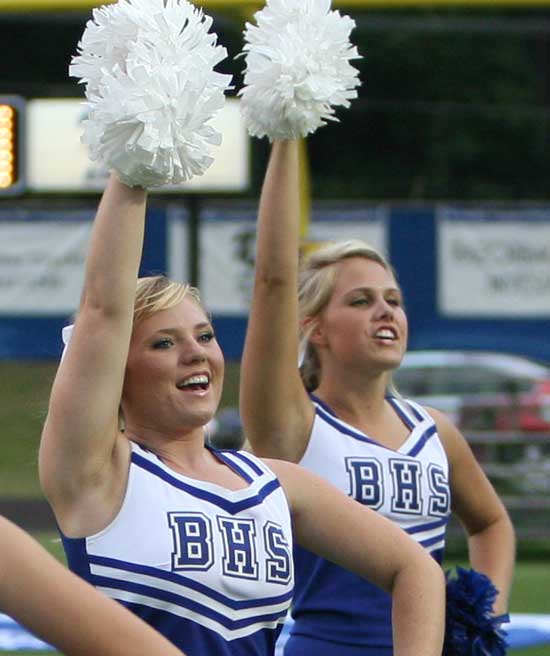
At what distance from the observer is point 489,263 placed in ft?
39.2

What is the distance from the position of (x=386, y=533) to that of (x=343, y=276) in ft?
3.23

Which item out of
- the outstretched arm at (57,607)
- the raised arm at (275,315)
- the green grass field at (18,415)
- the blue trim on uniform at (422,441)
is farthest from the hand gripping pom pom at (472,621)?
the green grass field at (18,415)

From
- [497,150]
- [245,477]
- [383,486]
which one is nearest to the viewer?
[245,477]

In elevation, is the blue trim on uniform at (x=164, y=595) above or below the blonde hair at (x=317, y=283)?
below

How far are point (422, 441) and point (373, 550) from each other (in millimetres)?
810

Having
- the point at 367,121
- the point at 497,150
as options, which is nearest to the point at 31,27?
the point at 367,121

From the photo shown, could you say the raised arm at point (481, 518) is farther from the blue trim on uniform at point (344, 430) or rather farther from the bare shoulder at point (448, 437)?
the blue trim on uniform at point (344, 430)

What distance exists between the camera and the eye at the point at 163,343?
2639 millimetres

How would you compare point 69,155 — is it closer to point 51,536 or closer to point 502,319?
point 51,536

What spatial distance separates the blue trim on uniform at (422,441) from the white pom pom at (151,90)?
1186 mm

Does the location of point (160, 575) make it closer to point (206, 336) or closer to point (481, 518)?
point (206, 336)

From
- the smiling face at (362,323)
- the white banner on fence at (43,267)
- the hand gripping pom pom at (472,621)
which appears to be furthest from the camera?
the white banner on fence at (43,267)

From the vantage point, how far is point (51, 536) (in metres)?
10.4

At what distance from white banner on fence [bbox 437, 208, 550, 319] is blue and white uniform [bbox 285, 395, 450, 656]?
28.2ft
